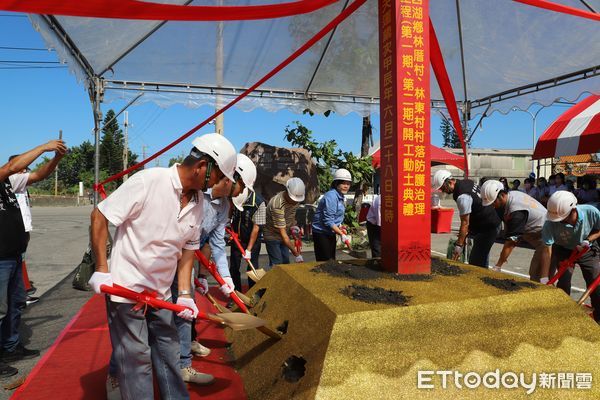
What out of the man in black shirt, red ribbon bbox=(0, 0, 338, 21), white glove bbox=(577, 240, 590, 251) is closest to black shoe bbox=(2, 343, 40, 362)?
the man in black shirt

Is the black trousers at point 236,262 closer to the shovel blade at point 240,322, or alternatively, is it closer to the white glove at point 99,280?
the shovel blade at point 240,322

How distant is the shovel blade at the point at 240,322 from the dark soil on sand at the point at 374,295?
25.2 inches

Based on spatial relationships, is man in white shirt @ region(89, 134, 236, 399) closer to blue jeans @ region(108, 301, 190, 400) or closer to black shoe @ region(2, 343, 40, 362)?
blue jeans @ region(108, 301, 190, 400)

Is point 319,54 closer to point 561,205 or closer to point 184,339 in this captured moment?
point 561,205

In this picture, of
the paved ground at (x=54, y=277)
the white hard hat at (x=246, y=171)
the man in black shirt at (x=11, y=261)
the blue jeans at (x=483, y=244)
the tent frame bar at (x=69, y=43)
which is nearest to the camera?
the man in black shirt at (x=11, y=261)

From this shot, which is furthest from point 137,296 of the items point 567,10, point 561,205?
point 561,205

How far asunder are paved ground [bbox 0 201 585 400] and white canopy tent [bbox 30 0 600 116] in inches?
122

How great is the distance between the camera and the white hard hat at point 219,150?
7.18ft

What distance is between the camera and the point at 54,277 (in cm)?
684

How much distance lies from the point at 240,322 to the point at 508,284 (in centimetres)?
198

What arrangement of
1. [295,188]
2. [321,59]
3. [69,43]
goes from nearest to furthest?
1. [295,188]
2. [69,43]
3. [321,59]

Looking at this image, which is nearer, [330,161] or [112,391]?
[112,391]

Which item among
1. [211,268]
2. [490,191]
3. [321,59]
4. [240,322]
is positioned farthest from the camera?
[321,59]

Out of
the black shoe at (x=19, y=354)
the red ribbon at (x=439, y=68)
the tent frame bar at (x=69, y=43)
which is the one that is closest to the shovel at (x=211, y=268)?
the black shoe at (x=19, y=354)
